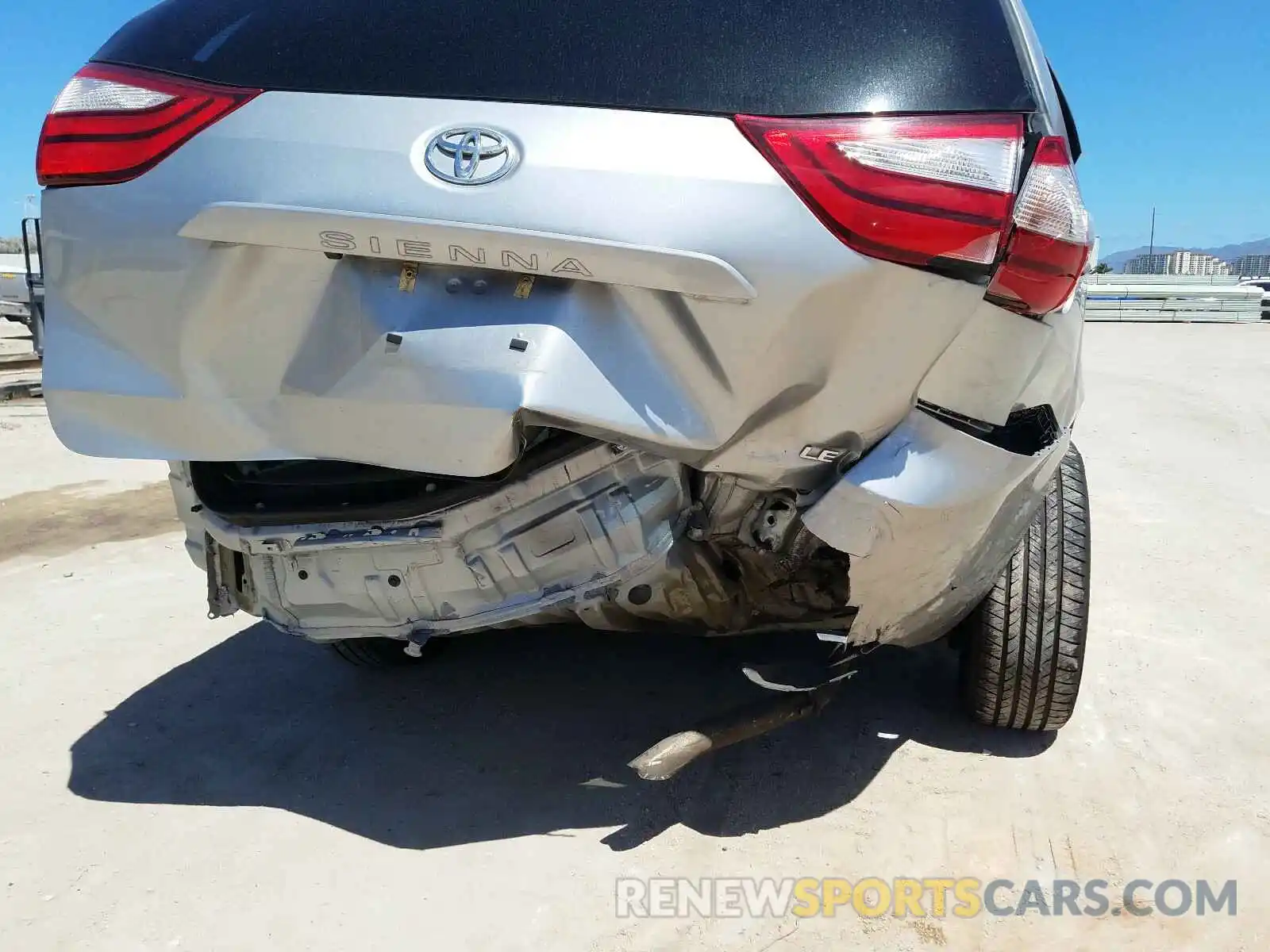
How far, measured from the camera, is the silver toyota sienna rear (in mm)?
1670

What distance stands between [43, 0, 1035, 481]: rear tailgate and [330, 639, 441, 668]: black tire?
46.4 inches

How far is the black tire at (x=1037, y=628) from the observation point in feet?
8.20

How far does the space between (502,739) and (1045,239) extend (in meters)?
1.88

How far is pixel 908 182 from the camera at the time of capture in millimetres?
1649

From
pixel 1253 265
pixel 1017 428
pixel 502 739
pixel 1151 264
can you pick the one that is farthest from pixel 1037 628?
pixel 1253 265

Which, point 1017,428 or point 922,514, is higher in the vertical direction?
point 1017,428

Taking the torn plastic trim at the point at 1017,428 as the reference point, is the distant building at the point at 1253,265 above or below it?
above

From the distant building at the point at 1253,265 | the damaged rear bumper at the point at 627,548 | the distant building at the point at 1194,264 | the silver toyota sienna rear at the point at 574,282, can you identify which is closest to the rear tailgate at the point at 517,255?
the silver toyota sienna rear at the point at 574,282

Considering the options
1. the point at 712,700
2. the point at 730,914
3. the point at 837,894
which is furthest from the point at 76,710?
the point at 837,894

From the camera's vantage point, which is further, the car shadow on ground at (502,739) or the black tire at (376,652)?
the black tire at (376,652)

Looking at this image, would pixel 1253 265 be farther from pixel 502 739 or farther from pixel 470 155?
pixel 470 155

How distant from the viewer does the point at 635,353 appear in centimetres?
170

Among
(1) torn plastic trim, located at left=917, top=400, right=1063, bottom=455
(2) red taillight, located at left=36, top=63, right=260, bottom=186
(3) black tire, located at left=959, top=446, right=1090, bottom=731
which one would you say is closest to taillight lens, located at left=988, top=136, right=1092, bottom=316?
(1) torn plastic trim, located at left=917, top=400, right=1063, bottom=455

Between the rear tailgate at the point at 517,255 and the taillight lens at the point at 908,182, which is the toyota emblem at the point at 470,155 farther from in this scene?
the taillight lens at the point at 908,182
